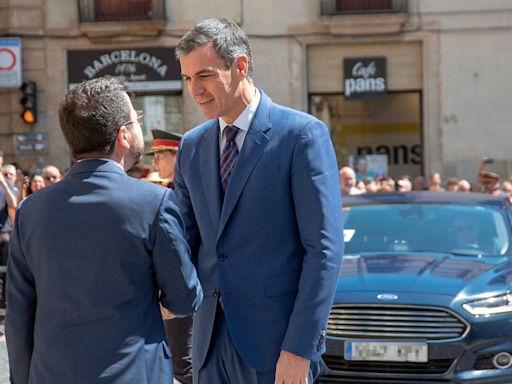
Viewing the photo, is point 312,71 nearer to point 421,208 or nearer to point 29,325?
point 421,208

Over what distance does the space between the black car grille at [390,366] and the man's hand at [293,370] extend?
120 inches

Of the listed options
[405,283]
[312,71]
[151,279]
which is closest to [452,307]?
[405,283]

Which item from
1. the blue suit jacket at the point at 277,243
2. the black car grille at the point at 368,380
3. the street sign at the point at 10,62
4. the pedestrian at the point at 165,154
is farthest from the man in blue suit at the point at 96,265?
the street sign at the point at 10,62

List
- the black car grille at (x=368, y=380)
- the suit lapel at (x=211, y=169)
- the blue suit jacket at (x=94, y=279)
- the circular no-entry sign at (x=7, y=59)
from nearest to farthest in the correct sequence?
1. the blue suit jacket at (x=94, y=279)
2. the suit lapel at (x=211, y=169)
3. the black car grille at (x=368, y=380)
4. the circular no-entry sign at (x=7, y=59)

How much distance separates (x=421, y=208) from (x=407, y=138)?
42.3 feet

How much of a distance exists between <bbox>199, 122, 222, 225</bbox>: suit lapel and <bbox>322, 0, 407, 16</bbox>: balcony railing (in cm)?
1626

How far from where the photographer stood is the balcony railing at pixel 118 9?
1953 centimetres

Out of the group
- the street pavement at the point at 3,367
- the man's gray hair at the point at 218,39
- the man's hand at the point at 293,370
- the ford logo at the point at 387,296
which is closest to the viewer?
the man's hand at the point at 293,370

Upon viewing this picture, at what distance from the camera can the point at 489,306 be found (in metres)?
6.09

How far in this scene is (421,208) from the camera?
764cm

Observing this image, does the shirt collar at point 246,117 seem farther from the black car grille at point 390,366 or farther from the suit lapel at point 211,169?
the black car grille at point 390,366

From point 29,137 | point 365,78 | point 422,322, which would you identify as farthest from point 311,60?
point 422,322

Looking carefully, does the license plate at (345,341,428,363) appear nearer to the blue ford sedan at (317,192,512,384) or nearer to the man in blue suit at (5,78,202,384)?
the blue ford sedan at (317,192,512,384)

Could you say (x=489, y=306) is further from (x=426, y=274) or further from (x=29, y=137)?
(x=29, y=137)
